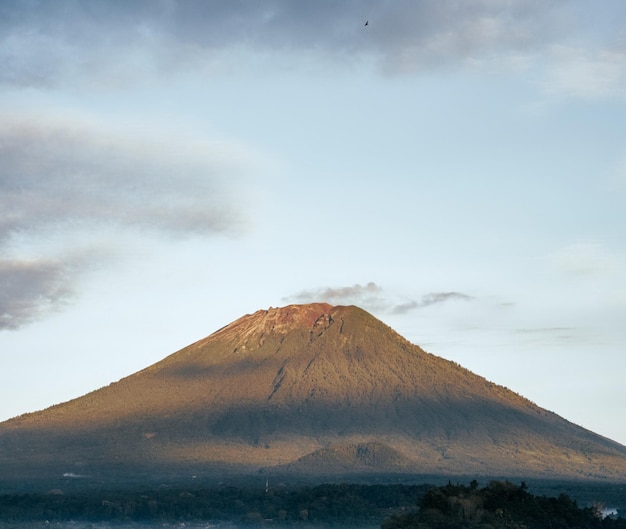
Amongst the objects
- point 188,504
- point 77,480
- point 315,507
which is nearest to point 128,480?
point 77,480

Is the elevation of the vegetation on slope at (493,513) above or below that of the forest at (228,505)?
below

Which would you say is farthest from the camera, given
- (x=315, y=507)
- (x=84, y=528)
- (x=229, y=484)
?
(x=229, y=484)

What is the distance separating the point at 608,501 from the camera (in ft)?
497

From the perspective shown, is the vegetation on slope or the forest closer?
the vegetation on slope

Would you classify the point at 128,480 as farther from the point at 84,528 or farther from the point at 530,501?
the point at 530,501

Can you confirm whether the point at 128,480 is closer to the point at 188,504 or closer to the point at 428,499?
the point at 188,504

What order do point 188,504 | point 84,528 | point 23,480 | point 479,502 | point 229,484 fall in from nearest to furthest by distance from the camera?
1. point 479,502
2. point 84,528
3. point 188,504
4. point 229,484
5. point 23,480

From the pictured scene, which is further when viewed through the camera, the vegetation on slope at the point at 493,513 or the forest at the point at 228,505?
the forest at the point at 228,505

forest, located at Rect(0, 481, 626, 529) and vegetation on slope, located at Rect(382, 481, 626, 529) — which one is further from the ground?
forest, located at Rect(0, 481, 626, 529)

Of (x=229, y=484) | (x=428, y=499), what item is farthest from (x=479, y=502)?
(x=229, y=484)

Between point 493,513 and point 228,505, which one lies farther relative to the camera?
point 228,505

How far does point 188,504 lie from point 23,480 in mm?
59142

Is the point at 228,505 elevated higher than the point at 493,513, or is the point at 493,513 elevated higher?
the point at 228,505

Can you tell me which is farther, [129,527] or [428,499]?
[129,527]
